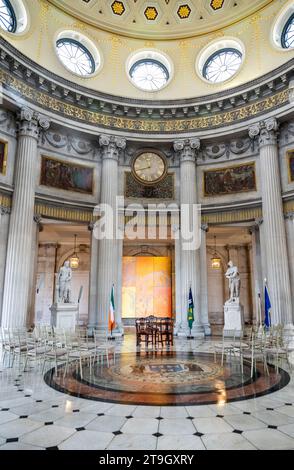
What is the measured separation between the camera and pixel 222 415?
15.8 feet

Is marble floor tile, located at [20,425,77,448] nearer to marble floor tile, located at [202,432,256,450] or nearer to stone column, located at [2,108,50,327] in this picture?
marble floor tile, located at [202,432,256,450]

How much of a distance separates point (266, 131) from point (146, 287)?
11.7 m

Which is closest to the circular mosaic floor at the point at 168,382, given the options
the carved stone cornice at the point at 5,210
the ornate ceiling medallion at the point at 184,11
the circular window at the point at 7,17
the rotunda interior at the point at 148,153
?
the rotunda interior at the point at 148,153

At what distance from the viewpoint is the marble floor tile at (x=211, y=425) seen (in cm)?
424

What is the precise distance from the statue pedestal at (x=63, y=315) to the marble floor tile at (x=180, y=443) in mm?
9370

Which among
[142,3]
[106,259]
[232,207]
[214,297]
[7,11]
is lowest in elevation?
[214,297]

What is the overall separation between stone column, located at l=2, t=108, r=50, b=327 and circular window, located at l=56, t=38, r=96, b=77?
4.15m

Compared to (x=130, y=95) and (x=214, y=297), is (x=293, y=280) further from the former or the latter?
(x=130, y=95)

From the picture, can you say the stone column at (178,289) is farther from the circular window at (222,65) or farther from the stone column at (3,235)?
the circular window at (222,65)

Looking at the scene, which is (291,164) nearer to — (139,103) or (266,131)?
(266,131)

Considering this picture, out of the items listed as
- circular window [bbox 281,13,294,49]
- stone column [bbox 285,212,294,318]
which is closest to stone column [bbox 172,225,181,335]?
stone column [bbox 285,212,294,318]

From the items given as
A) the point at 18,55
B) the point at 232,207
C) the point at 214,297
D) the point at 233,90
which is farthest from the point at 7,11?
the point at 214,297

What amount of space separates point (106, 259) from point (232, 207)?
21.5 feet

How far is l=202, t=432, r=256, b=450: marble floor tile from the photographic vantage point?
12.2 ft
